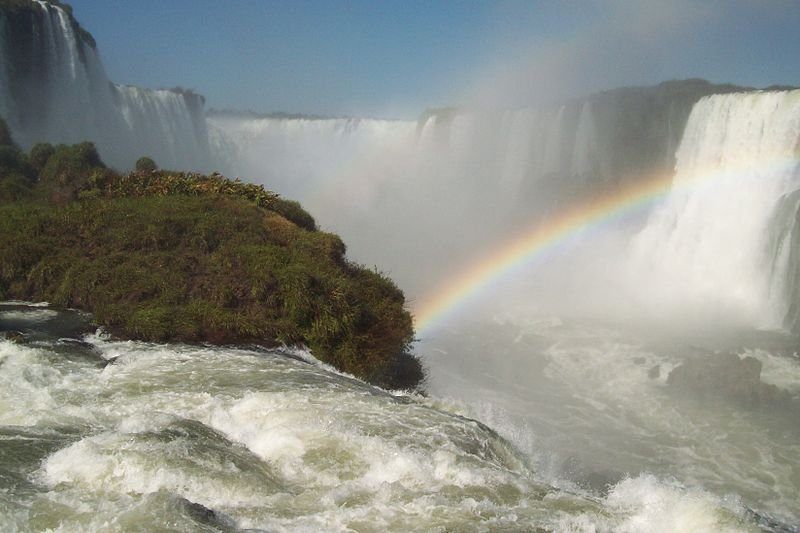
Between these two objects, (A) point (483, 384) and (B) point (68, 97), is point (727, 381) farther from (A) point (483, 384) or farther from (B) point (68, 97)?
(B) point (68, 97)

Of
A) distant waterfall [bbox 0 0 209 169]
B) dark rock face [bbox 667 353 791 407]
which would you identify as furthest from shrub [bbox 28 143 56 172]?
dark rock face [bbox 667 353 791 407]

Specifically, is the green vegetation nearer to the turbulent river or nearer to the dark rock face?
the turbulent river

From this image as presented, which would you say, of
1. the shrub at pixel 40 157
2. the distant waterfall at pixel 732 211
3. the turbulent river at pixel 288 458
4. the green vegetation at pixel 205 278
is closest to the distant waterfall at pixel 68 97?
the shrub at pixel 40 157

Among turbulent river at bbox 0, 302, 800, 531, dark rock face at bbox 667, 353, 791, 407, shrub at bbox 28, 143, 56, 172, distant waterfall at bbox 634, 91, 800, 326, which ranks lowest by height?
turbulent river at bbox 0, 302, 800, 531

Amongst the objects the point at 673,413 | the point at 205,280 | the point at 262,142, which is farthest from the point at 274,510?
the point at 262,142

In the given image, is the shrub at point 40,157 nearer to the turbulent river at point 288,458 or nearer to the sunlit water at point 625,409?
the turbulent river at point 288,458

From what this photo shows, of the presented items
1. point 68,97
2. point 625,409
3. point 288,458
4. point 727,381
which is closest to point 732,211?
point 727,381
